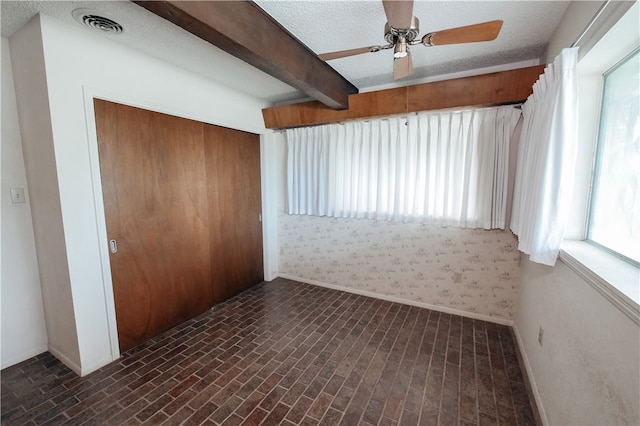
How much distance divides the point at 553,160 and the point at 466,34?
87cm

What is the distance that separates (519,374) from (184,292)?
Result: 307 cm

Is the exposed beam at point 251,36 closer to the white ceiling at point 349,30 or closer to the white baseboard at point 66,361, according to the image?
the white ceiling at point 349,30

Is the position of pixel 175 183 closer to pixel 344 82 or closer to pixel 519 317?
pixel 344 82

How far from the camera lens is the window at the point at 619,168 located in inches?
47.0

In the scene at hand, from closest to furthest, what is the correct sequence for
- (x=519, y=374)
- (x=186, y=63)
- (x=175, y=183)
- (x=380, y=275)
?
1. (x=519, y=374)
2. (x=186, y=63)
3. (x=175, y=183)
4. (x=380, y=275)

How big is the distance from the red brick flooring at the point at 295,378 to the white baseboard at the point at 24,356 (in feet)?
0.19

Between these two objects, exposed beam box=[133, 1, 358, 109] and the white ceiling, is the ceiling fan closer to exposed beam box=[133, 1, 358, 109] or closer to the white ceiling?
the white ceiling

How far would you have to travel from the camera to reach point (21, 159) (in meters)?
2.01

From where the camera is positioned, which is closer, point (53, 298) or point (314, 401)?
point (314, 401)

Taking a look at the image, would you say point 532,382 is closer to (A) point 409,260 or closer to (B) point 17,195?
(A) point 409,260

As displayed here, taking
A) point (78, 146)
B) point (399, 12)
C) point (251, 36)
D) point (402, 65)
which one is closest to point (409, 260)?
point (402, 65)

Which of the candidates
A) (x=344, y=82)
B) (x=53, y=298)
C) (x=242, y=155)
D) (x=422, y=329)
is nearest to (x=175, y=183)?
(x=242, y=155)

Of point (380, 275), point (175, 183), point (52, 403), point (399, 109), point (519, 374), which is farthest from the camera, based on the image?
point (380, 275)

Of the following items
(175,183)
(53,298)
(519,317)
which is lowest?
(519,317)
